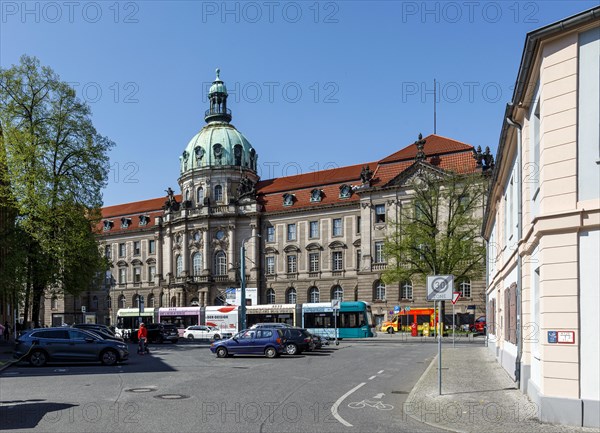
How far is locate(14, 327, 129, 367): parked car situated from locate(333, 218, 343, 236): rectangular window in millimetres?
52625

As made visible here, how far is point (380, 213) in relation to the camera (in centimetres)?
7175

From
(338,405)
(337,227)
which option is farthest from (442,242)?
(338,405)

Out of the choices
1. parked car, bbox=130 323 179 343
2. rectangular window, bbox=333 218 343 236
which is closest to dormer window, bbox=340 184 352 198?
rectangular window, bbox=333 218 343 236

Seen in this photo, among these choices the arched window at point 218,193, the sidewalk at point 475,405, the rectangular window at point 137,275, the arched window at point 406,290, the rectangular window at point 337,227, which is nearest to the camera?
the sidewalk at point 475,405

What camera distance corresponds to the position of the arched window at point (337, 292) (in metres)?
76.6

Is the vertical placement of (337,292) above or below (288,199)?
below

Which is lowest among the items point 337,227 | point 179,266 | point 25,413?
point 25,413

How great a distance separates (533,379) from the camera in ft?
46.6

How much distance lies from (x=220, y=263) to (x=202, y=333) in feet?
95.1

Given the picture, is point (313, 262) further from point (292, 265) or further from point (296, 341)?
point (296, 341)

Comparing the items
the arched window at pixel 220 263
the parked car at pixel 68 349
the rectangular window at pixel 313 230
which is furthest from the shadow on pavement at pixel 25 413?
the arched window at pixel 220 263

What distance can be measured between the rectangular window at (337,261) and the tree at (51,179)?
126 feet

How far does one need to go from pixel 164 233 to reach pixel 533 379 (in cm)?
8215

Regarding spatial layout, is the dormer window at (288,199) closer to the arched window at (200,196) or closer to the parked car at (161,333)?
the arched window at (200,196)
